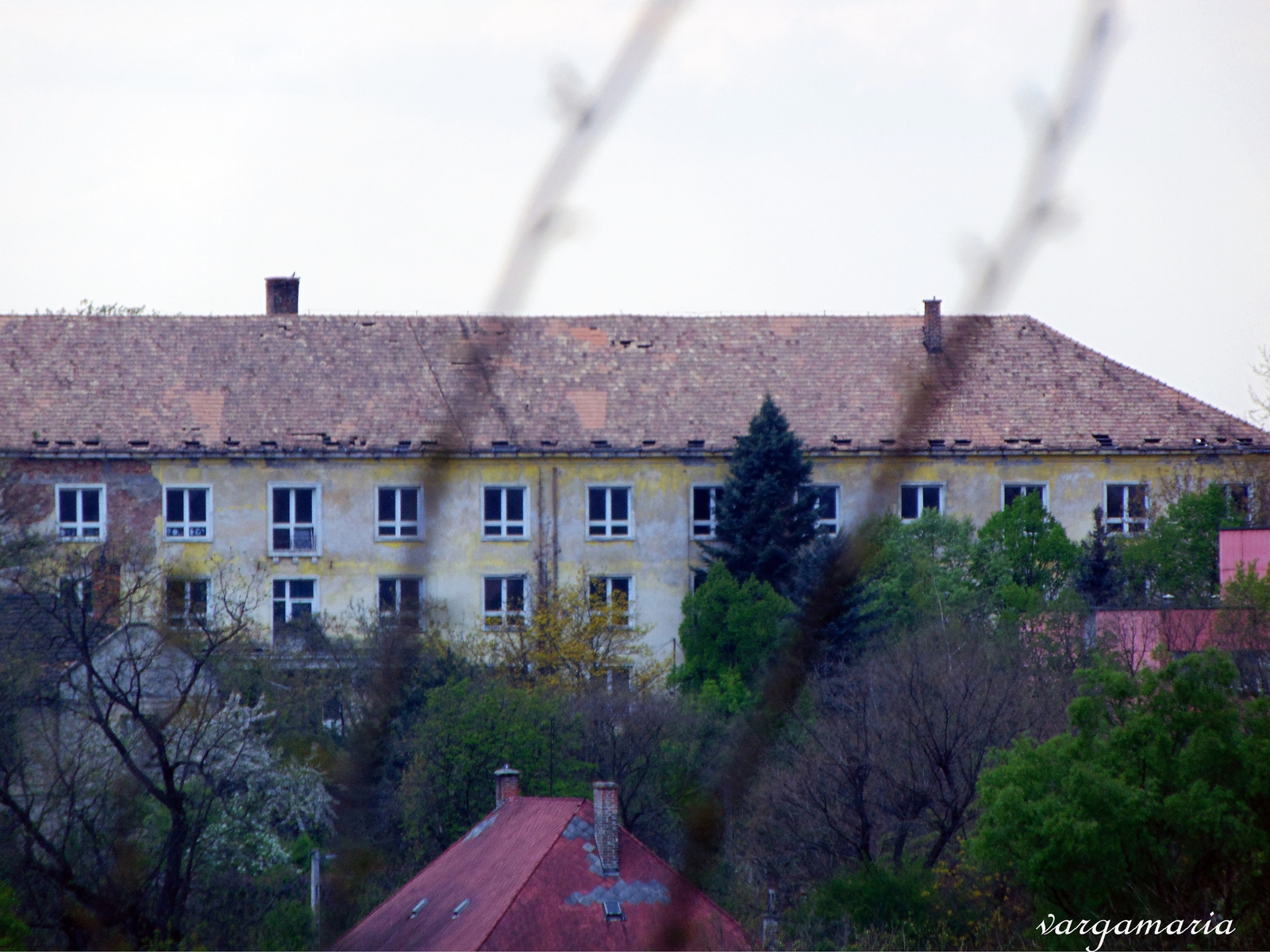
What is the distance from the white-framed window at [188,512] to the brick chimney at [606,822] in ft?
49.4

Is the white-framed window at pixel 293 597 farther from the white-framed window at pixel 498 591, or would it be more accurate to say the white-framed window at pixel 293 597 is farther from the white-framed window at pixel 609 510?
the white-framed window at pixel 609 510

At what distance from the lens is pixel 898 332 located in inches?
1558

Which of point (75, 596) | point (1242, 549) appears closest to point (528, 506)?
point (75, 596)

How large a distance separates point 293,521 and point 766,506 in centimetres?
1100

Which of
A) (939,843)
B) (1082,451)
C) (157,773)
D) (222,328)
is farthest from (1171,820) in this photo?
(222,328)

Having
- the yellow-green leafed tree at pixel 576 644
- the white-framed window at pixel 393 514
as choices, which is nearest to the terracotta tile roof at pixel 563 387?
the white-framed window at pixel 393 514

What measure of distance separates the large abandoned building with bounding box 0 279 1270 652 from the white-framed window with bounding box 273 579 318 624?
0.18ft

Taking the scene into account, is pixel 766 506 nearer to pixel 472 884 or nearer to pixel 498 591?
pixel 498 591

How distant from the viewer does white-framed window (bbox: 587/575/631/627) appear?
33.7m

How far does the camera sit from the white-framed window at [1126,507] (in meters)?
32.7

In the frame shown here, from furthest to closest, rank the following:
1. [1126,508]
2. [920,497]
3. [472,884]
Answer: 1. [920,497]
2. [1126,508]
3. [472,884]

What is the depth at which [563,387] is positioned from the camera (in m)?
37.2

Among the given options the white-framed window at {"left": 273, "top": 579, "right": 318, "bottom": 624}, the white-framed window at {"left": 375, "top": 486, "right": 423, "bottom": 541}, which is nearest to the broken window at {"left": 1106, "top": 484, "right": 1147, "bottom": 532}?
the white-framed window at {"left": 375, "top": 486, "right": 423, "bottom": 541}

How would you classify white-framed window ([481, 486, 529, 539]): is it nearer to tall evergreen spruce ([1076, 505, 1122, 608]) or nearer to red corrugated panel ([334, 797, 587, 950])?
red corrugated panel ([334, 797, 587, 950])
